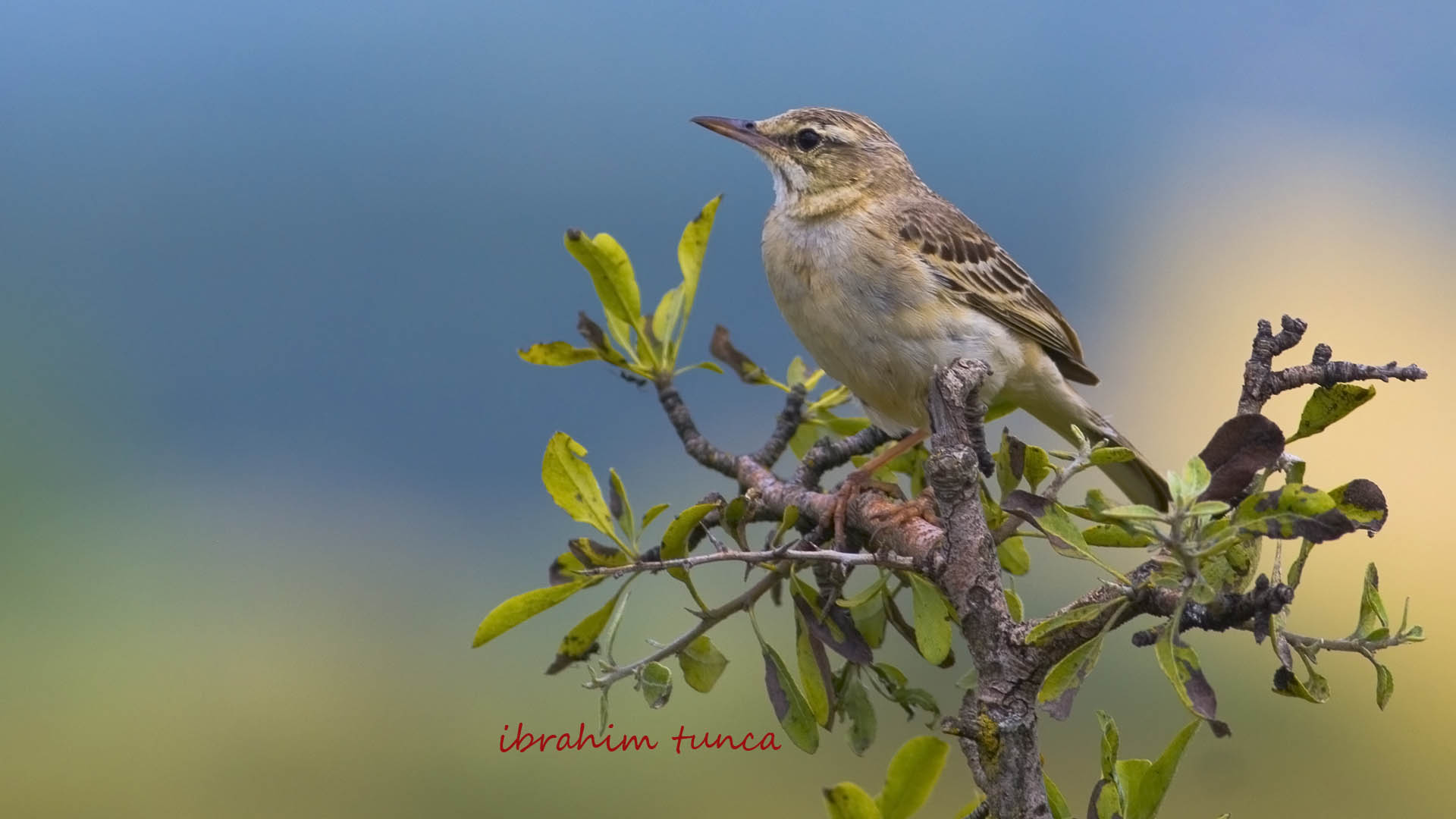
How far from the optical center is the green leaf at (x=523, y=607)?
1666mm

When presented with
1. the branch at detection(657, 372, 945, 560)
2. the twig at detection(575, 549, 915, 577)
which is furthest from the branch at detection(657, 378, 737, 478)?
the twig at detection(575, 549, 915, 577)

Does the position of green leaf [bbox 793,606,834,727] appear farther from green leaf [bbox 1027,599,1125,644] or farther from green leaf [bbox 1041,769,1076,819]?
green leaf [bbox 1027,599,1125,644]

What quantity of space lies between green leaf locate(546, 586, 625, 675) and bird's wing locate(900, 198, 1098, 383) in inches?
53.2

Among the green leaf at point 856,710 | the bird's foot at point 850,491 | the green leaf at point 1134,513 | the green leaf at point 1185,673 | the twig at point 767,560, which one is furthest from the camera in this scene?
the bird's foot at point 850,491

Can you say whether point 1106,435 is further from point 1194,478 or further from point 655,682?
point 1194,478

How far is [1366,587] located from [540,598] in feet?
3.48

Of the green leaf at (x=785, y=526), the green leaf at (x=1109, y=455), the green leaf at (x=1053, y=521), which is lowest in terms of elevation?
the green leaf at (x=1053, y=521)

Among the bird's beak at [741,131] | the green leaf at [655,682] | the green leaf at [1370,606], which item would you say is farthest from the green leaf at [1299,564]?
the bird's beak at [741,131]

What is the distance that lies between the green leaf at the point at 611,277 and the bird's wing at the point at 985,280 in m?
0.86

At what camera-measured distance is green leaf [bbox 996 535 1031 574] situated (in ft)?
7.06

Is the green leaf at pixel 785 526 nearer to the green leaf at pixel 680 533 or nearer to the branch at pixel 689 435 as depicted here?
the green leaf at pixel 680 533

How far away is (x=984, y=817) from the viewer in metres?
1.33

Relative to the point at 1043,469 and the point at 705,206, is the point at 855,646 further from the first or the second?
the point at 705,206

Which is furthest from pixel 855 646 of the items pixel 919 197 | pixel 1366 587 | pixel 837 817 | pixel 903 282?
pixel 919 197
